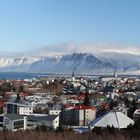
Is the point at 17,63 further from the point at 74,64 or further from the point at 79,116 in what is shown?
the point at 79,116

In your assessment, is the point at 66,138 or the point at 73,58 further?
the point at 73,58

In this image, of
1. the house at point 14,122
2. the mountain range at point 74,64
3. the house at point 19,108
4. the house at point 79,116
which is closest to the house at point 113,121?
the house at point 14,122

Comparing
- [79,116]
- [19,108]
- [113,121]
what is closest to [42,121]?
[113,121]

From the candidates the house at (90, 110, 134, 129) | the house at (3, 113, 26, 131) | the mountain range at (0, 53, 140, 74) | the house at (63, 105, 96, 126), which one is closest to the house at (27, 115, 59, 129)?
the house at (3, 113, 26, 131)

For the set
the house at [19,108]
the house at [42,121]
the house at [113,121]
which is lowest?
the house at [19,108]

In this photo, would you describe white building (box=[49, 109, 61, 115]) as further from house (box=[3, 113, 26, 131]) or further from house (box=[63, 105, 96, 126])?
house (box=[3, 113, 26, 131])

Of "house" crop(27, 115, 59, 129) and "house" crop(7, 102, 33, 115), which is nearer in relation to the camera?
"house" crop(27, 115, 59, 129)

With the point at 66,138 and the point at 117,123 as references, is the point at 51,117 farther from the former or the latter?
the point at 66,138

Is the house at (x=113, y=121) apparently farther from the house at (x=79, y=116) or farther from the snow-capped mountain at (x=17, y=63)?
the snow-capped mountain at (x=17, y=63)

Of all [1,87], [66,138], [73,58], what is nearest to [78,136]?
[66,138]
